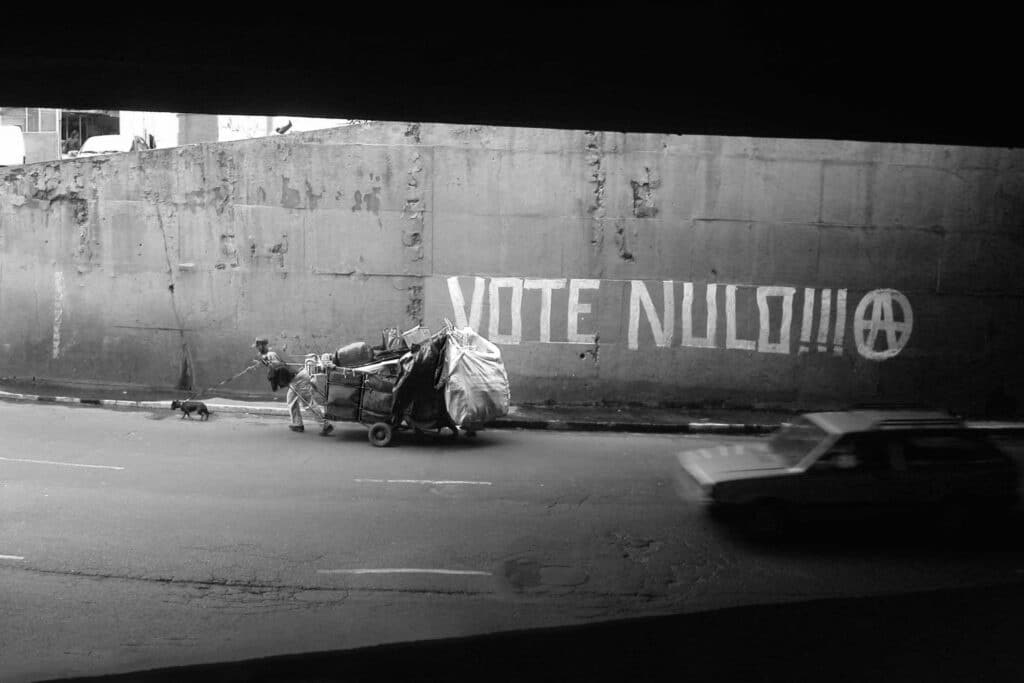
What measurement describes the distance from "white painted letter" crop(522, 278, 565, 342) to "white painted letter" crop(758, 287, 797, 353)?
4138mm

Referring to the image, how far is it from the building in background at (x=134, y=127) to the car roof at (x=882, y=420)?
46.3 feet

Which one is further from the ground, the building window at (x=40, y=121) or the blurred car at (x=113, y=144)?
the building window at (x=40, y=121)

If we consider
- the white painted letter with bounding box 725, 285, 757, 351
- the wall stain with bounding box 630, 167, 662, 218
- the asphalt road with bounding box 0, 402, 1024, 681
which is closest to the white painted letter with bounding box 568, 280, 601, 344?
the wall stain with bounding box 630, 167, 662, 218

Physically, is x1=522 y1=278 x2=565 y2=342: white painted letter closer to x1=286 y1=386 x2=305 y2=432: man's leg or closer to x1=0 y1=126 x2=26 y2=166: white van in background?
x1=286 y1=386 x2=305 y2=432: man's leg

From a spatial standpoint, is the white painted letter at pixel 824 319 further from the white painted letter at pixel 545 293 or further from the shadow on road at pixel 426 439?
the shadow on road at pixel 426 439

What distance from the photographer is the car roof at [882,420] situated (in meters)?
9.62

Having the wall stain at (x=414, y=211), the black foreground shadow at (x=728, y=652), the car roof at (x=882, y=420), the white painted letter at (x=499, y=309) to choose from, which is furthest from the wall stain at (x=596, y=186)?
the black foreground shadow at (x=728, y=652)

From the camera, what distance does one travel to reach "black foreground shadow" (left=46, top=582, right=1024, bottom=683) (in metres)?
6.41


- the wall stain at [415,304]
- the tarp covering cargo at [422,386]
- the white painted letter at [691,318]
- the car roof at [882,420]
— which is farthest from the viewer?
the wall stain at [415,304]

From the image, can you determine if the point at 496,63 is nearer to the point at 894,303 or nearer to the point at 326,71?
the point at 326,71

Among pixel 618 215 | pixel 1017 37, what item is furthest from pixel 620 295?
pixel 1017 37

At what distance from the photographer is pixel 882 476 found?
9438 mm

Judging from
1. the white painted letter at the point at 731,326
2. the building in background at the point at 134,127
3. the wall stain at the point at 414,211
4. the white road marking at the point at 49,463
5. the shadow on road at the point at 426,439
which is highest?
the building in background at the point at 134,127

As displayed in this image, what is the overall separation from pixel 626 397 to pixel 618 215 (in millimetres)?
3782
